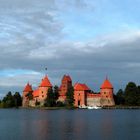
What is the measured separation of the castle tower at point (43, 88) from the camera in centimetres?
10644

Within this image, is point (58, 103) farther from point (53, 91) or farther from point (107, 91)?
point (107, 91)

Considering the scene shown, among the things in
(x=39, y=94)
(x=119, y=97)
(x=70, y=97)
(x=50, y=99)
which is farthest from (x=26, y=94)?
(x=119, y=97)

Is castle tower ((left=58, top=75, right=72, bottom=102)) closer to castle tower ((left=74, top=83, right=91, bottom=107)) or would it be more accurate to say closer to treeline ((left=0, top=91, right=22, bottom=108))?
castle tower ((left=74, top=83, right=91, bottom=107))

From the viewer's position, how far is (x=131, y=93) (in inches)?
3561

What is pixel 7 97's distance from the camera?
115688 millimetres

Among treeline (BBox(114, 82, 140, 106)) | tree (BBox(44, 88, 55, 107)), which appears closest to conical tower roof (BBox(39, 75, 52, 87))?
tree (BBox(44, 88, 55, 107))

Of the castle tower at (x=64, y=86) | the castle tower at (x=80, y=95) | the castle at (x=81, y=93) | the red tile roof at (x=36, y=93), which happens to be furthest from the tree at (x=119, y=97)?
the red tile roof at (x=36, y=93)

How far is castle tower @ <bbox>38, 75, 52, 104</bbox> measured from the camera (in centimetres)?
10644

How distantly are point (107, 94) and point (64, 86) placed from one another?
440 inches

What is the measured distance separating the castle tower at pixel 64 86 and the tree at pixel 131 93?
18093 millimetres

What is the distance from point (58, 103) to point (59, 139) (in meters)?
71.6

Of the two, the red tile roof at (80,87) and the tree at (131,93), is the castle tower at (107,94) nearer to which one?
the red tile roof at (80,87)

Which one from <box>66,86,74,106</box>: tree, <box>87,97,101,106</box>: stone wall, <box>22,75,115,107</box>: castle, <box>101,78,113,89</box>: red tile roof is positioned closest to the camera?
<box>66,86,74,106</box>: tree

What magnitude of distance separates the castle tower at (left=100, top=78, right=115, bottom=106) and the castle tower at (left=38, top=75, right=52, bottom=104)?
44.8 ft
